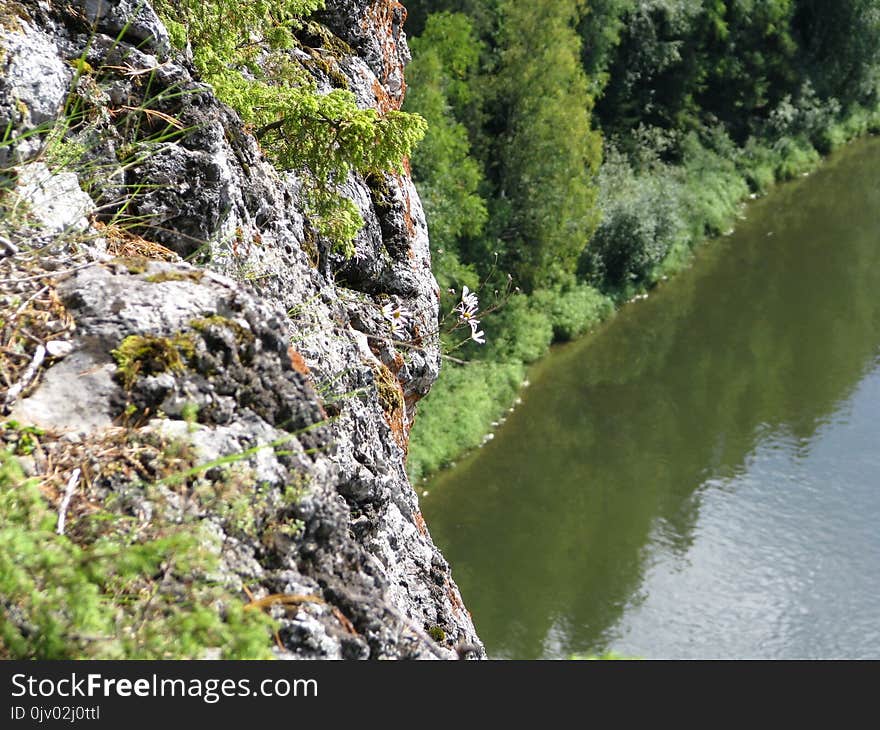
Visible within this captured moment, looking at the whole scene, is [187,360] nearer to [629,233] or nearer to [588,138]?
[588,138]

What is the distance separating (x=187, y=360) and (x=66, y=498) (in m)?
0.60

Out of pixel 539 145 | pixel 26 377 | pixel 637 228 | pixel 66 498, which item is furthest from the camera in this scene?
pixel 637 228

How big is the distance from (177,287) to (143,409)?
47 centimetres

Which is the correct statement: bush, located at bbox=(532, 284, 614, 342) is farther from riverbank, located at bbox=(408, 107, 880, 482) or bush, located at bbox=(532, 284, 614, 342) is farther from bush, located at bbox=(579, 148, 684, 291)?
bush, located at bbox=(579, 148, 684, 291)

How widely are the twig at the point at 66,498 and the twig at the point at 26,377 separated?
316 millimetres

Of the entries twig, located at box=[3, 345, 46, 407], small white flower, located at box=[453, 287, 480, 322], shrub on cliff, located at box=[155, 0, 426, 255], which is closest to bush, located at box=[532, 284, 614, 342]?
shrub on cliff, located at box=[155, 0, 426, 255]

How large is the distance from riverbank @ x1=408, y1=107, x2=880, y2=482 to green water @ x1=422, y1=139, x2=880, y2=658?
438mm

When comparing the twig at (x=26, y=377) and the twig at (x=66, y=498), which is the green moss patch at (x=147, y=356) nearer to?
the twig at (x=26, y=377)

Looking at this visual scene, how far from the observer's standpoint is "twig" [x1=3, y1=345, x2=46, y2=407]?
9.25ft

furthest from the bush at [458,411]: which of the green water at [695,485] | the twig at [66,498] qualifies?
the twig at [66,498]

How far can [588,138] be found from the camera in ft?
77.1

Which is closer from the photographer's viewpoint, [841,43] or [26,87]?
[26,87]

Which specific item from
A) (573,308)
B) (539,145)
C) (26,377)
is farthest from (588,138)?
(26,377)
